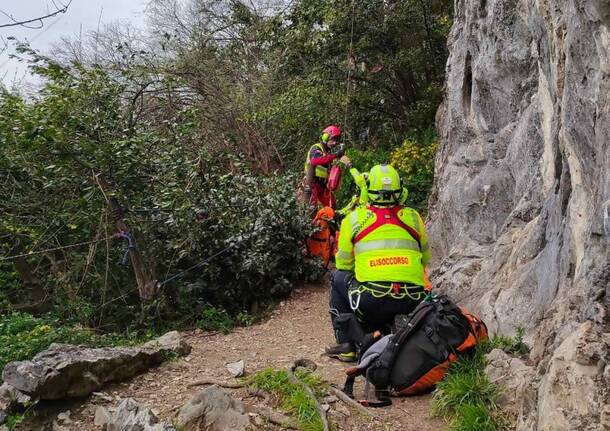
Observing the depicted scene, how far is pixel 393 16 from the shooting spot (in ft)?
40.0

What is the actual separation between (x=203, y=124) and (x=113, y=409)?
28.6 ft

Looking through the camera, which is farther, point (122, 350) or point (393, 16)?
point (393, 16)

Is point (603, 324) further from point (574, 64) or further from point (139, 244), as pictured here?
point (139, 244)

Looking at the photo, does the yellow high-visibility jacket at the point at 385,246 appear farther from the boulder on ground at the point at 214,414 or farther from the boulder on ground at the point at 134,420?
the boulder on ground at the point at 134,420

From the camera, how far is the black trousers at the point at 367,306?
16.2ft

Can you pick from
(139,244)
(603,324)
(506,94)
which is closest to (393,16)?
(506,94)

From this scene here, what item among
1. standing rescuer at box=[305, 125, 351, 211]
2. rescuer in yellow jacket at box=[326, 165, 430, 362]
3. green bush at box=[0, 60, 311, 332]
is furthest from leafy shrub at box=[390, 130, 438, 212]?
rescuer in yellow jacket at box=[326, 165, 430, 362]

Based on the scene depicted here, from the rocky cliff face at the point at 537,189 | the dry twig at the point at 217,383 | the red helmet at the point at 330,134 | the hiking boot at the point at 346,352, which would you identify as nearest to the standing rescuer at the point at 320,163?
the red helmet at the point at 330,134

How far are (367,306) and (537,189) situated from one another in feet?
6.76

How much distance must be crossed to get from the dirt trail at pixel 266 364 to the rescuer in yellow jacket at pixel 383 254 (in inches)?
26.4

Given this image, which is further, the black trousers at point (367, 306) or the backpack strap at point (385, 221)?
the backpack strap at point (385, 221)

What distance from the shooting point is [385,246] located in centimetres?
500

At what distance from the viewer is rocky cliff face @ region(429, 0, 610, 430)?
297 centimetres

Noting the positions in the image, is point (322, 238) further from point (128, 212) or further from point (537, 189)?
point (537, 189)
